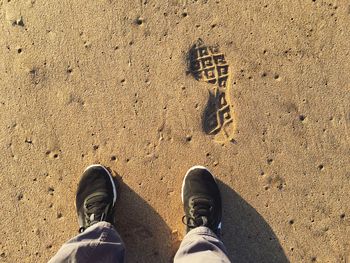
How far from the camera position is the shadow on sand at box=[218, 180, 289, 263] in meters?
2.21

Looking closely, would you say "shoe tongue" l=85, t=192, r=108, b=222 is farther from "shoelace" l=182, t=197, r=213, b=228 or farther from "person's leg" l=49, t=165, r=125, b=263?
"shoelace" l=182, t=197, r=213, b=228

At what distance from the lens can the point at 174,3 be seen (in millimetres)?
2402

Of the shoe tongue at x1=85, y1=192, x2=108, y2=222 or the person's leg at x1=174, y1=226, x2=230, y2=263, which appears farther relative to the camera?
the shoe tongue at x1=85, y1=192, x2=108, y2=222

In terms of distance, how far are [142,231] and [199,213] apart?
315 millimetres

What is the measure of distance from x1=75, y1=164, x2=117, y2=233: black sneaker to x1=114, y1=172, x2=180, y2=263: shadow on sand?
64 mm

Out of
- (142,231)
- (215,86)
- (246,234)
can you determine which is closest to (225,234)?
(246,234)

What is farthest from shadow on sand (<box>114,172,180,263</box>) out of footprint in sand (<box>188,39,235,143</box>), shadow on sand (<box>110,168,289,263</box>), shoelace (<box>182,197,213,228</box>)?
footprint in sand (<box>188,39,235,143</box>)

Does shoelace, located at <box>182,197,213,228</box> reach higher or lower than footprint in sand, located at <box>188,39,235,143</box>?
lower

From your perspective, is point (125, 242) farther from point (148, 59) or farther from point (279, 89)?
point (279, 89)

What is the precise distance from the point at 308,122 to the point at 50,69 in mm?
1436

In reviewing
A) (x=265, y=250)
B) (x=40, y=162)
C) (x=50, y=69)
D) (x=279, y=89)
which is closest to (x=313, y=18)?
(x=279, y=89)

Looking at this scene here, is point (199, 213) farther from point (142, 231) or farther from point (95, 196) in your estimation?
point (95, 196)

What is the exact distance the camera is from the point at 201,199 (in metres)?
2.24

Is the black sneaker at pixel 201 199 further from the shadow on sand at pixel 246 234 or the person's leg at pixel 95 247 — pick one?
the person's leg at pixel 95 247
